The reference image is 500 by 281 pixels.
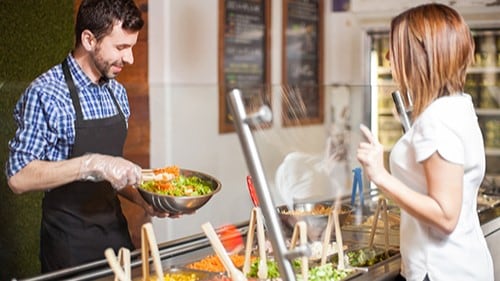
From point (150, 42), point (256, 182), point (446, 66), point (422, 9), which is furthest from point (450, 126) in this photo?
point (150, 42)

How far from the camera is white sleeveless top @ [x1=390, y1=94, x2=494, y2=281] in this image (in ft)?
7.16

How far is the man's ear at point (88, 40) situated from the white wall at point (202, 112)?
1.67ft

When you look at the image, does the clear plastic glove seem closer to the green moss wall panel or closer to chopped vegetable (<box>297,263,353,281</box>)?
chopped vegetable (<box>297,263,353,281</box>)

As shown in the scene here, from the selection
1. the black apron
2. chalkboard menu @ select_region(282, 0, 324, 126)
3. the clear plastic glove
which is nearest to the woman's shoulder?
the clear plastic glove

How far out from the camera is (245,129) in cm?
200

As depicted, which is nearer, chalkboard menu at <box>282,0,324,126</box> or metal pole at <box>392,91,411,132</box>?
metal pole at <box>392,91,411,132</box>

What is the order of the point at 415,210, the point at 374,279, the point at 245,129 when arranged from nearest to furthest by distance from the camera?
the point at 245,129 → the point at 415,210 → the point at 374,279

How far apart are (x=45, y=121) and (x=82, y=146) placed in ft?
0.44

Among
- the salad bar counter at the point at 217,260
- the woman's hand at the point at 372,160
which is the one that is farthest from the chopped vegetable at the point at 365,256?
the woman's hand at the point at 372,160

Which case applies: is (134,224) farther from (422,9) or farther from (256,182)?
(422,9)

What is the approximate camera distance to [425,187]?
222cm

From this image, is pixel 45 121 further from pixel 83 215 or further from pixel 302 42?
pixel 302 42

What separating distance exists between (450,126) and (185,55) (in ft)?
9.34

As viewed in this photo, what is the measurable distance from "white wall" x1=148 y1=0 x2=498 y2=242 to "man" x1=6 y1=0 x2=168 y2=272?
0.89 ft
